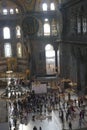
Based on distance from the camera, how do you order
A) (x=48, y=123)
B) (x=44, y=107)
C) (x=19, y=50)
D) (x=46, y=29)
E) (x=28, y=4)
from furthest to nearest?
1. (x=19, y=50)
2. (x=46, y=29)
3. (x=28, y=4)
4. (x=44, y=107)
5. (x=48, y=123)

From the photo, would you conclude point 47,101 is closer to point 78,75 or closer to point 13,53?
point 78,75

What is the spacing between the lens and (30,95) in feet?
93.6

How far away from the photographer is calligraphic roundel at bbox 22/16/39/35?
1503 inches

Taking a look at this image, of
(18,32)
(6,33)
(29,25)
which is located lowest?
(6,33)

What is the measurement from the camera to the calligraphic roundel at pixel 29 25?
38188mm

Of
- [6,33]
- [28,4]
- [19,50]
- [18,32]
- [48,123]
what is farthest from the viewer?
[19,50]

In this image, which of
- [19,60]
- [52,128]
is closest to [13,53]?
[19,60]

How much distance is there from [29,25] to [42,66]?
7.89m

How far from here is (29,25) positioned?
125 feet

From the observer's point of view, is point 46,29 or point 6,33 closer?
point 46,29

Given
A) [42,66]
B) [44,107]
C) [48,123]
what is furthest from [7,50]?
[48,123]

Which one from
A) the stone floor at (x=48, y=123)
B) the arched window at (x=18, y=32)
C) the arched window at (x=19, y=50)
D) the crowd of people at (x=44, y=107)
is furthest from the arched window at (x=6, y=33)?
the stone floor at (x=48, y=123)

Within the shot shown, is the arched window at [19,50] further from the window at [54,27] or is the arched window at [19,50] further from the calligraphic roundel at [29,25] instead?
the calligraphic roundel at [29,25]

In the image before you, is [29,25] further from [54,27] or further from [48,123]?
[48,123]
